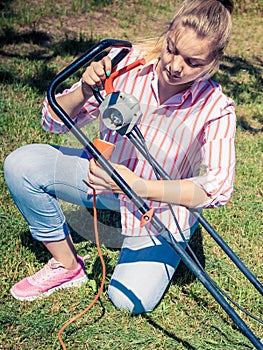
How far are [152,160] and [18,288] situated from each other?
3.08ft

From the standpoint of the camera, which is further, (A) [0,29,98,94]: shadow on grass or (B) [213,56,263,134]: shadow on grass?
Answer: (B) [213,56,263,134]: shadow on grass

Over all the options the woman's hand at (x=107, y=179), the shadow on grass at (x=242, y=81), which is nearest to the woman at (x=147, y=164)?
the woman's hand at (x=107, y=179)

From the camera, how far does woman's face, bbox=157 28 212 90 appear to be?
2.37m

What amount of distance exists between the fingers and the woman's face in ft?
0.81

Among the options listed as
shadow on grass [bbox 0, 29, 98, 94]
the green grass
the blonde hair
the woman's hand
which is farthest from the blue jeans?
shadow on grass [bbox 0, 29, 98, 94]

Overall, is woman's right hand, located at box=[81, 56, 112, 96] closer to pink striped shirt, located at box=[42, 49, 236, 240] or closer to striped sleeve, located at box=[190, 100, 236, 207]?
pink striped shirt, located at box=[42, 49, 236, 240]

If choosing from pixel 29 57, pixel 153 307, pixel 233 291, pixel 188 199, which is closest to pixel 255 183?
pixel 233 291

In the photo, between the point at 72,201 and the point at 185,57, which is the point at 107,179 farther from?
the point at 72,201

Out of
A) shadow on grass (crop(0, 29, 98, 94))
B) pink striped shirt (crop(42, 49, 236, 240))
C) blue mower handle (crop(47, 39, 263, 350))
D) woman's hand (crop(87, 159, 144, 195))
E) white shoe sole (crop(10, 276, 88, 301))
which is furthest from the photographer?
shadow on grass (crop(0, 29, 98, 94))

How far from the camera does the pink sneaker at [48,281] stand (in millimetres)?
2922

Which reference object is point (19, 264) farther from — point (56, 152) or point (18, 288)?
point (56, 152)

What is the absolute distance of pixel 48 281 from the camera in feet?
9.77

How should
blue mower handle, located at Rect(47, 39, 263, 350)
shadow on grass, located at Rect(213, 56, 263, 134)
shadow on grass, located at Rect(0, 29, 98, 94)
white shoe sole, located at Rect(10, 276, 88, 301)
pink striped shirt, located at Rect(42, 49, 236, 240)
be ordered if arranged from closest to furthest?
1. blue mower handle, located at Rect(47, 39, 263, 350)
2. pink striped shirt, located at Rect(42, 49, 236, 240)
3. white shoe sole, located at Rect(10, 276, 88, 301)
4. shadow on grass, located at Rect(0, 29, 98, 94)
5. shadow on grass, located at Rect(213, 56, 263, 134)

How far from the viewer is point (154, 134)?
276 centimetres
